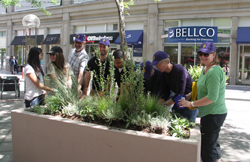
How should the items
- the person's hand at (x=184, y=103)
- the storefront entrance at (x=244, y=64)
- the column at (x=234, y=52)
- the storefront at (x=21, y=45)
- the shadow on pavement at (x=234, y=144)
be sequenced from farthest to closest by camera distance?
the storefront at (x=21, y=45) → the storefront entrance at (x=244, y=64) → the column at (x=234, y=52) → the shadow on pavement at (x=234, y=144) → the person's hand at (x=184, y=103)

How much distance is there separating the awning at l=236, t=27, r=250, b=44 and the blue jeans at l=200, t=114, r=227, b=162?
15.1m

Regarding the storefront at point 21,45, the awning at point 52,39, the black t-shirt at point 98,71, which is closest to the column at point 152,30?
the awning at point 52,39

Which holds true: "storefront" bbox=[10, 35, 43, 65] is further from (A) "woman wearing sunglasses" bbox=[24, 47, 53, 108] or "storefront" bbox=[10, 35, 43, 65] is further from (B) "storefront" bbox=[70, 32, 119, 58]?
(A) "woman wearing sunglasses" bbox=[24, 47, 53, 108]

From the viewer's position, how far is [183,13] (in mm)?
18250

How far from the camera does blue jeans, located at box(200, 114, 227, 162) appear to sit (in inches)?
111

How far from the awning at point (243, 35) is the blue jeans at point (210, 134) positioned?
49.6 feet

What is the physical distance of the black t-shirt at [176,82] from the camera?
3.15 meters

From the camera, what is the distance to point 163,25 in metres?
19.3

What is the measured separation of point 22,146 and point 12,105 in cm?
545

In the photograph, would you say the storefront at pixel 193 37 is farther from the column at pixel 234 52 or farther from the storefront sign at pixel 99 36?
the storefront sign at pixel 99 36

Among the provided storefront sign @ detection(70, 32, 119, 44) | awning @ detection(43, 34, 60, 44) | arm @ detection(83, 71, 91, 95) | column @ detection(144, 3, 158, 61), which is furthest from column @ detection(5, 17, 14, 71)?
arm @ detection(83, 71, 91, 95)

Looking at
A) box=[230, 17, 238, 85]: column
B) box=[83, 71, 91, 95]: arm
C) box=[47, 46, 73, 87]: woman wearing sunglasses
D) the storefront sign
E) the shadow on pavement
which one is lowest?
the shadow on pavement

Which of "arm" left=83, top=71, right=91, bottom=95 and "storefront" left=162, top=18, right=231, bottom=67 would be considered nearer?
"arm" left=83, top=71, right=91, bottom=95

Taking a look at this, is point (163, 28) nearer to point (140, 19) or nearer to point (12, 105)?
point (140, 19)
